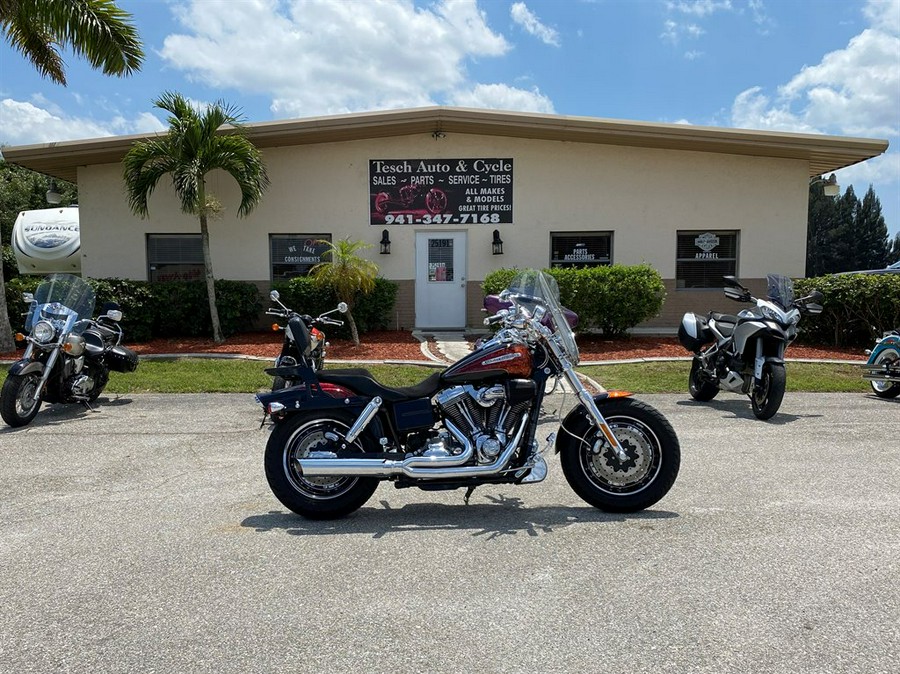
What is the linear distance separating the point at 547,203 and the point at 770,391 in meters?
8.73

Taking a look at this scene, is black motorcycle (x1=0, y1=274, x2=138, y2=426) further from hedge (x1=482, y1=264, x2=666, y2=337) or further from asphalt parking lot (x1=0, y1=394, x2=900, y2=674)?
hedge (x1=482, y1=264, x2=666, y2=337)

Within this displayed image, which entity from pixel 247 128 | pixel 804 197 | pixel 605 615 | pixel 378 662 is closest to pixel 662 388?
pixel 605 615

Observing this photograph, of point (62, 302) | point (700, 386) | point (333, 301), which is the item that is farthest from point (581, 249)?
point (62, 302)

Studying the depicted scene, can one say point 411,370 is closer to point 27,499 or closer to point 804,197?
point 27,499

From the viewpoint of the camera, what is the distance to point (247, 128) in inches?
532

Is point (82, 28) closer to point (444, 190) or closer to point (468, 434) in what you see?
point (444, 190)

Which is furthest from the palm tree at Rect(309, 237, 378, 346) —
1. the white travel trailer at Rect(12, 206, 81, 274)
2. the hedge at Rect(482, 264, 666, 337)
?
the white travel trailer at Rect(12, 206, 81, 274)

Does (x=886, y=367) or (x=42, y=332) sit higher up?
(x=42, y=332)

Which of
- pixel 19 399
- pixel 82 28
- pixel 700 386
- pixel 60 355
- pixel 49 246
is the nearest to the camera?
pixel 19 399

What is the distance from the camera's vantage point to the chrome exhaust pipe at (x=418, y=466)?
3936 millimetres

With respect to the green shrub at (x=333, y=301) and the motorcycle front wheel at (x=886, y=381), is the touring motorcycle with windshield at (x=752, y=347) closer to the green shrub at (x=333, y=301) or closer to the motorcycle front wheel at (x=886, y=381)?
the motorcycle front wheel at (x=886, y=381)

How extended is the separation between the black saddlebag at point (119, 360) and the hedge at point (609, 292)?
6342mm

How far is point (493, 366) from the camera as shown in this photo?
401 cm

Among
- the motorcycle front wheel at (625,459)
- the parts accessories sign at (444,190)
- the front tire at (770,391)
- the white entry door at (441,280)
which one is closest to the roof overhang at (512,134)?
the parts accessories sign at (444,190)
